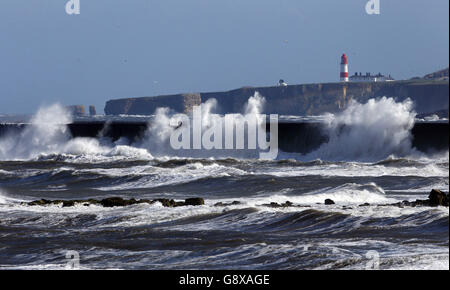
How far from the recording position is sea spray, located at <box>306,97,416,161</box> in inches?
1519

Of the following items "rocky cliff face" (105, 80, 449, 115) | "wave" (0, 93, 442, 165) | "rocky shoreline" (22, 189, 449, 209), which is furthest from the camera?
"rocky cliff face" (105, 80, 449, 115)

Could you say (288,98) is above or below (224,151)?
above

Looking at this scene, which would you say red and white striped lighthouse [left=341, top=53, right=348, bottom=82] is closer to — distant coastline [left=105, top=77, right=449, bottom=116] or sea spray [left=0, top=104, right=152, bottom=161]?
distant coastline [left=105, top=77, right=449, bottom=116]

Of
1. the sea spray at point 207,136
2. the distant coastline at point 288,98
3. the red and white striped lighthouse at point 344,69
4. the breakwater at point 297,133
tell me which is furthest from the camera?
the red and white striped lighthouse at point 344,69

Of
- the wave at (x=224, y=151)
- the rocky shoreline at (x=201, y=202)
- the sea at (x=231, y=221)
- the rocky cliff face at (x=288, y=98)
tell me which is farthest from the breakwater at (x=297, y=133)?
the rocky cliff face at (x=288, y=98)

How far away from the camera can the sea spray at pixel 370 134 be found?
3859 centimetres

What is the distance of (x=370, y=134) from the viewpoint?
133ft

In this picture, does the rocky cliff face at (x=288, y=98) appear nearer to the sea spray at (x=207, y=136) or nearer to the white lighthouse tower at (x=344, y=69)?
the white lighthouse tower at (x=344, y=69)

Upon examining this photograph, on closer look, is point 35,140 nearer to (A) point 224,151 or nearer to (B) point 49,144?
(B) point 49,144

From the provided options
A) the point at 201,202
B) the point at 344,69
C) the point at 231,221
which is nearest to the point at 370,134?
the point at 201,202

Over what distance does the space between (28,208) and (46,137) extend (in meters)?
34.7

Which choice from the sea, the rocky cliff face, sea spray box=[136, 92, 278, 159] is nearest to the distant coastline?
the rocky cliff face

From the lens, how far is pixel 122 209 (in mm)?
17078
